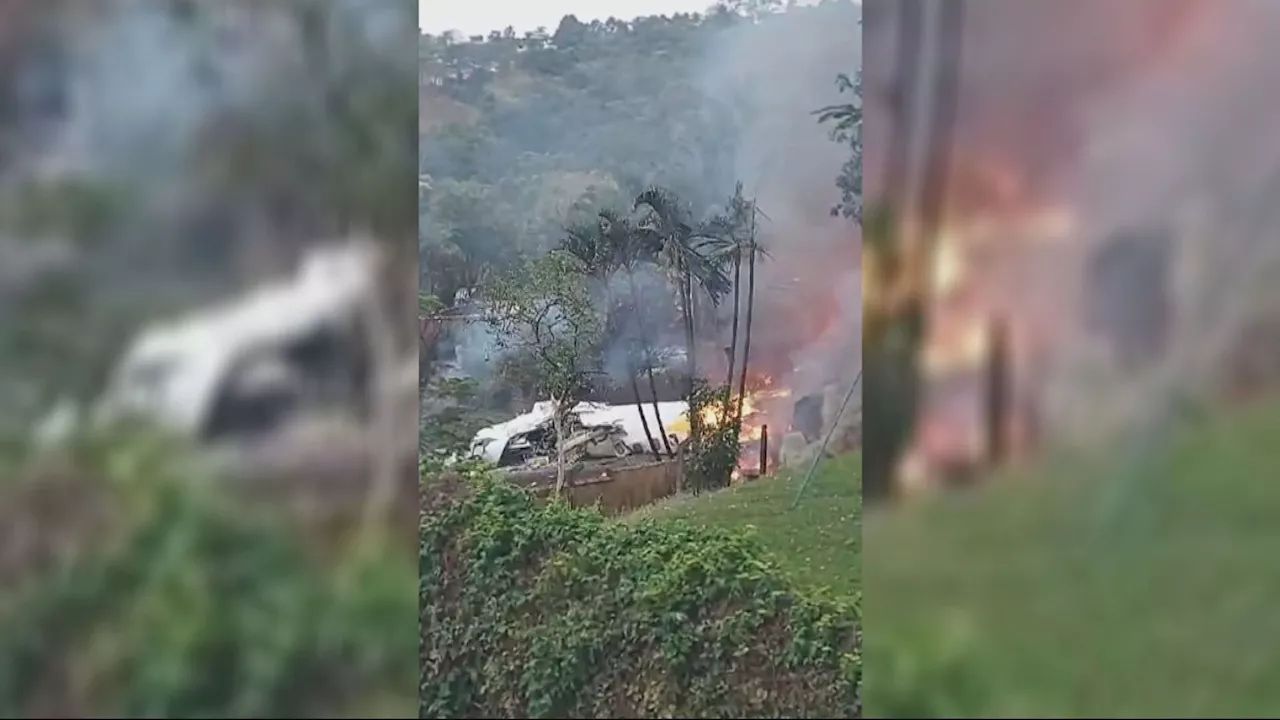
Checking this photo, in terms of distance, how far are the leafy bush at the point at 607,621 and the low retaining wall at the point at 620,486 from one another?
6 cm

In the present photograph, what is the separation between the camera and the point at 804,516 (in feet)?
11.9

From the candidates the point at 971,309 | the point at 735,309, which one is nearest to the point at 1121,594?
the point at 971,309

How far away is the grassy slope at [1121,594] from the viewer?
3078 millimetres

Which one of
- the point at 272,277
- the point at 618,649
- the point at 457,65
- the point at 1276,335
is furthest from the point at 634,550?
the point at 1276,335

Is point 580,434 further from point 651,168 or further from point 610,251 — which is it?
point 651,168

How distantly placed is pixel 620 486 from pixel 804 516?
0.64 metres

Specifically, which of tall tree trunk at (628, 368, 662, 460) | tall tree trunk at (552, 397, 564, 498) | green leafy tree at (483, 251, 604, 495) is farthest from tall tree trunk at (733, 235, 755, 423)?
tall tree trunk at (552, 397, 564, 498)

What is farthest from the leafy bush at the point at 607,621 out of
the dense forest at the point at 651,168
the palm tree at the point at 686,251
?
the palm tree at the point at 686,251

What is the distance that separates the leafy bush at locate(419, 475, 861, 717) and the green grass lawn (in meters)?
0.05

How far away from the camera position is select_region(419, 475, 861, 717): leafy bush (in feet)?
11.2

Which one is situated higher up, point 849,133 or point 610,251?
point 849,133

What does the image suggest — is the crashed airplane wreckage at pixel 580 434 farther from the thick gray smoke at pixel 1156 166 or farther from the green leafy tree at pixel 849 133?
the thick gray smoke at pixel 1156 166

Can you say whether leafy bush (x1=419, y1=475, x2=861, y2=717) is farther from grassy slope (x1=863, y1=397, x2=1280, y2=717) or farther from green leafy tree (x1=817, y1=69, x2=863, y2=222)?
green leafy tree (x1=817, y1=69, x2=863, y2=222)

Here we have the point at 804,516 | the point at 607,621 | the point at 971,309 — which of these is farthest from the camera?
the point at 804,516
